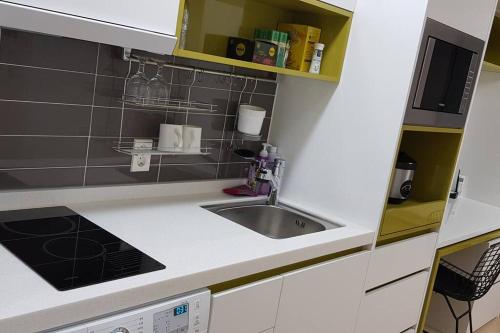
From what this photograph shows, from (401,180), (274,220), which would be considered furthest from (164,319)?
(401,180)

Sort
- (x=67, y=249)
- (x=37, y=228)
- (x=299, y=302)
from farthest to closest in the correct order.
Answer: (x=299, y=302) < (x=37, y=228) < (x=67, y=249)

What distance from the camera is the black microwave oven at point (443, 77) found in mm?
2070

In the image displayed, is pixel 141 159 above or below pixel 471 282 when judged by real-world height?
above

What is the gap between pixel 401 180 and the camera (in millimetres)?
2357

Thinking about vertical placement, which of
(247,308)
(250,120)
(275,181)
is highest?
(250,120)

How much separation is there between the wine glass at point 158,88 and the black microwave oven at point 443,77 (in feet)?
3.16

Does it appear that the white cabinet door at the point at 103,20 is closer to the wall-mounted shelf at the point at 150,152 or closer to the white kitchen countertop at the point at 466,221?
the wall-mounted shelf at the point at 150,152

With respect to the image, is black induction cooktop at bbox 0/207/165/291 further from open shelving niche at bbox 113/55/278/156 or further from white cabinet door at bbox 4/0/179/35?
white cabinet door at bbox 4/0/179/35

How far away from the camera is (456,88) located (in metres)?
2.37

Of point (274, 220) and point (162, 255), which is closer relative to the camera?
point (162, 255)

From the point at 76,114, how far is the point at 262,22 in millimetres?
957

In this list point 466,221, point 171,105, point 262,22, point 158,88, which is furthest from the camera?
point 466,221

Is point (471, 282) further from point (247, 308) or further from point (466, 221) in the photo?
point (247, 308)

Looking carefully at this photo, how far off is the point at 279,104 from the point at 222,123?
1.12 ft
